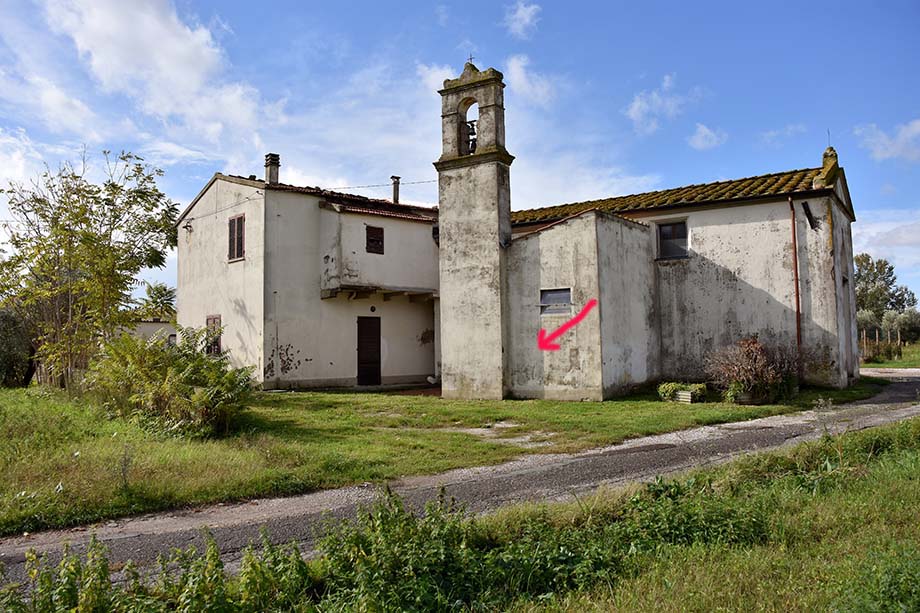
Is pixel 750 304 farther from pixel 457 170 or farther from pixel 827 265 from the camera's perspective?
pixel 457 170

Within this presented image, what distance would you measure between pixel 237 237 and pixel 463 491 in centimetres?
1666

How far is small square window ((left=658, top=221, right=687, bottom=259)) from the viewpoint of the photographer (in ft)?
61.3

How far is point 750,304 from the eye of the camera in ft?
57.4

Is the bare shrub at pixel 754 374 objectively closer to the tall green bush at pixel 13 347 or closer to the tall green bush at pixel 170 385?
the tall green bush at pixel 170 385

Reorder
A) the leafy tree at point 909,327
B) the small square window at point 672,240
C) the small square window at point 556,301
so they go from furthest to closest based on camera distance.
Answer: the leafy tree at point 909,327 → the small square window at point 672,240 → the small square window at point 556,301

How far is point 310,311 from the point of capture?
2103cm

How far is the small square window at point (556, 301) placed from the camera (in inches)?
629

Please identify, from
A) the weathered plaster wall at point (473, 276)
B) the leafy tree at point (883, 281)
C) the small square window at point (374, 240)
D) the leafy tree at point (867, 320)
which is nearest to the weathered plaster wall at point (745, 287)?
the weathered plaster wall at point (473, 276)

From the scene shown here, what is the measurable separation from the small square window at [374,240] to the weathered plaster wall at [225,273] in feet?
10.9

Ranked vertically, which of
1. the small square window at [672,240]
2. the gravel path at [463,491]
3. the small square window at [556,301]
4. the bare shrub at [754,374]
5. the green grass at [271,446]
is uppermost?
the small square window at [672,240]

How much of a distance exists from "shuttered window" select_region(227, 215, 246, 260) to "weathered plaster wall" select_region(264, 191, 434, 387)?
1452mm

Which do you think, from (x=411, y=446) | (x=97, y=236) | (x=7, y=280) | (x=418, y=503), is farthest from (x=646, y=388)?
(x=7, y=280)

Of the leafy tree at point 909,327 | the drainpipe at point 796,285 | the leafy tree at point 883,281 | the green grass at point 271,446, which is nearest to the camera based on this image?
the green grass at point 271,446

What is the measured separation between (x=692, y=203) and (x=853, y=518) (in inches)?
551
